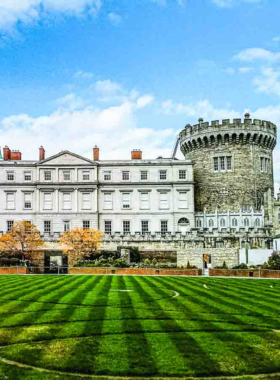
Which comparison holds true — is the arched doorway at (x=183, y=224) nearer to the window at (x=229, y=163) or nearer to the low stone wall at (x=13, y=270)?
the window at (x=229, y=163)

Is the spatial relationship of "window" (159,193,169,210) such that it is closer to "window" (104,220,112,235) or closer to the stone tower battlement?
"window" (104,220,112,235)

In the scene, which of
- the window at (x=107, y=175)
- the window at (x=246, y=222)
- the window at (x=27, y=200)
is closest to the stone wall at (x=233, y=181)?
the window at (x=246, y=222)

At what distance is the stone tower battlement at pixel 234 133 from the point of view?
227 ft

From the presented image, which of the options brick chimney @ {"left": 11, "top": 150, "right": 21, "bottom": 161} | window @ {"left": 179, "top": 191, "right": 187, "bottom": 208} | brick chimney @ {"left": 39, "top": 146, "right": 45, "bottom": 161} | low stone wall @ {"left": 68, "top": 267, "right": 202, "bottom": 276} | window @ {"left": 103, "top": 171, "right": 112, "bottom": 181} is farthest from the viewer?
brick chimney @ {"left": 11, "top": 150, "right": 21, "bottom": 161}

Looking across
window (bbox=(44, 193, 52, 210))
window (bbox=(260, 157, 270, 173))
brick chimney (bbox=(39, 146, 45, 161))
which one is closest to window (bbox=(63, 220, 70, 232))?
window (bbox=(44, 193, 52, 210))

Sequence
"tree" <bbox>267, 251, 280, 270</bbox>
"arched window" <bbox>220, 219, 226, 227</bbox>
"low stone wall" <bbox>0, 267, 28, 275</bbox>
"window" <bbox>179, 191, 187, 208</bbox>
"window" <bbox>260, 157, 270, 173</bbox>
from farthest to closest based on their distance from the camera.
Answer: "window" <bbox>260, 157, 270, 173</bbox>, "window" <bbox>179, 191, 187, 208</bbox>, "arched window" <bbox>220, 219, 226, 227</bbox>, "low stone wall" <bbox>0, 267, 28, 275</bbox>, "tree" <bbox>267, 251, 280, 270</bbox>

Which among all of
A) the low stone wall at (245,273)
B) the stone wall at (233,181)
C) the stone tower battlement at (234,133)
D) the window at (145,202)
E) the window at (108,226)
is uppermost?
the stone tower battlement at (234,133)

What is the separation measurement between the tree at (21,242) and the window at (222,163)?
2833cm

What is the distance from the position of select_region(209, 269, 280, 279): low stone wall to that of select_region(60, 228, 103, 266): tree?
16.0m

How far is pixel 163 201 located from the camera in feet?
224

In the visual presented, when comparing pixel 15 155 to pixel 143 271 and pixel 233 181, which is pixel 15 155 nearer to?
pixel 233 181

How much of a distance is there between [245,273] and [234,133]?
3401 centimetres

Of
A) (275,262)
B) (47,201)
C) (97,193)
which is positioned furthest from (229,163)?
(275,262)

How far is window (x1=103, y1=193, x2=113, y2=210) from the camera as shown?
68.4 metres
